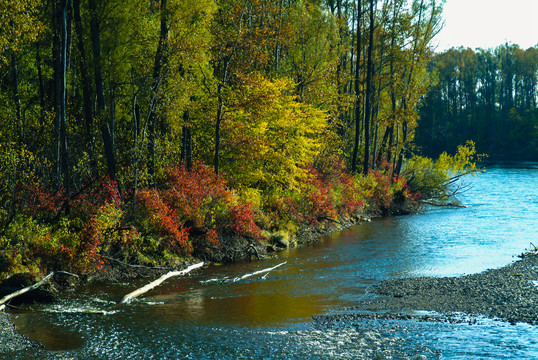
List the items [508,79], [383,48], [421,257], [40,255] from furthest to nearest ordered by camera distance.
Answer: [508,79], [383,48], [421,257], [40,255]

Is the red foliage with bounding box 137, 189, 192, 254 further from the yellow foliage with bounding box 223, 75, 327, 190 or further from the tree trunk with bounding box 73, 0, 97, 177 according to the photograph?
the yellow foliage with bounding box 223, 75, 327, 190

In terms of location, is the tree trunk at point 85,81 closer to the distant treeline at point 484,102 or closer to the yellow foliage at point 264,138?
the yellow foliage at point 264,138

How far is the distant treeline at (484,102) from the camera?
88.9m

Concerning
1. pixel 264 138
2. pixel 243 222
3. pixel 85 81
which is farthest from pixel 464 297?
pixel 85 81

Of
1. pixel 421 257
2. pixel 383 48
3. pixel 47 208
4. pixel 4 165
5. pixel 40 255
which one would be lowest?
pixel 421 257

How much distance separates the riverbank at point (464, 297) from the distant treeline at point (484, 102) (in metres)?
76.1

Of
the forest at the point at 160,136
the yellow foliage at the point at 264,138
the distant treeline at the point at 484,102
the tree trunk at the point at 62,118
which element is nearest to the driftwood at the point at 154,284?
the forest at the point at 160,136

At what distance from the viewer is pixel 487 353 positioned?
361 inches

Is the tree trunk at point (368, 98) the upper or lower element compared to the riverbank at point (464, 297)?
upper

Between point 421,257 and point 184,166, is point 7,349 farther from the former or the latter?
point 421,257

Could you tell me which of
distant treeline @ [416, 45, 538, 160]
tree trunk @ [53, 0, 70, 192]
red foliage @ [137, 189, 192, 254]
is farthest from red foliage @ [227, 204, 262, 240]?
distant treeline @ [416, 45, 538, 160]

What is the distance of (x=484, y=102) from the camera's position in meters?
95.6

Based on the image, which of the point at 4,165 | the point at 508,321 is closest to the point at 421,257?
the point at 508,321

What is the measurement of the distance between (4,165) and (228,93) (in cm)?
1003
